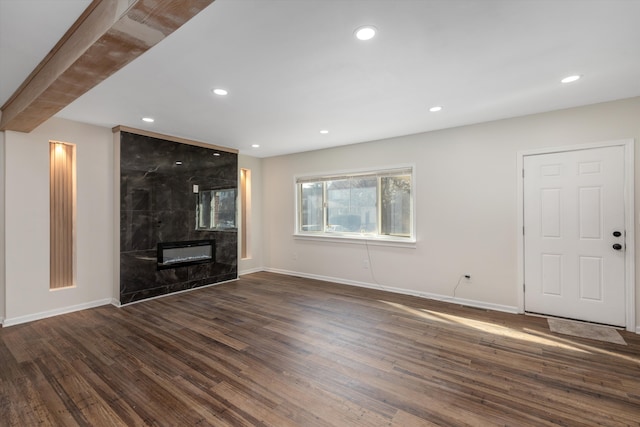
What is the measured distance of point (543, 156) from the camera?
3590mm

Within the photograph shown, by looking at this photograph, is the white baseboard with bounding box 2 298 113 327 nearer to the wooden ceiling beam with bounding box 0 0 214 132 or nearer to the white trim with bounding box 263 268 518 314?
the wooden ceiling beam with bounding box 0 0 214 132

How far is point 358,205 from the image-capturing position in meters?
5.28

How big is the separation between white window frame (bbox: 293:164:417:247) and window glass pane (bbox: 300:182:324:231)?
77 mm

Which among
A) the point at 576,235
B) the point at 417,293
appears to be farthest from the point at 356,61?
the point at 417,293

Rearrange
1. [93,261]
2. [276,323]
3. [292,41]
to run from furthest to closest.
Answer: [93,261] → [276,323] → [292,41]

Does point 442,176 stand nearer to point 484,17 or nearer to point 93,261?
point 484,17

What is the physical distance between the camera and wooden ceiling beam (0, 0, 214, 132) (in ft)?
4.52

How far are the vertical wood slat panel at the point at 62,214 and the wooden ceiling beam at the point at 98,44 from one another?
4.49 ft

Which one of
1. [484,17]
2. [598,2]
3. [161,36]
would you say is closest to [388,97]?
[484,17]

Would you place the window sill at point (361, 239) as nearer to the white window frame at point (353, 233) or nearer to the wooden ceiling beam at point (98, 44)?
the white window frame at point (353, 233)

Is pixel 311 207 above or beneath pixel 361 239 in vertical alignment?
above

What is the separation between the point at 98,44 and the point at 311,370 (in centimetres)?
276

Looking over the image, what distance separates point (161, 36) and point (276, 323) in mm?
3011

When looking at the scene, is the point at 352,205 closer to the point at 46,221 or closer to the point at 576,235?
the point at 576,235
